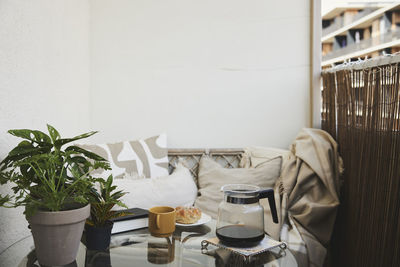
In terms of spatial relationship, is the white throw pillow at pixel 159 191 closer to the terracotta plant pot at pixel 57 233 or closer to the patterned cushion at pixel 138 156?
the patterned cushion at pixel 138 156

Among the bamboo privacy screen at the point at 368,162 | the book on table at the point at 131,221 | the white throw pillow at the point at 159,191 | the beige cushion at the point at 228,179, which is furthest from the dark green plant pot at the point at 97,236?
the bamboo privacy screen at the point at 368,162

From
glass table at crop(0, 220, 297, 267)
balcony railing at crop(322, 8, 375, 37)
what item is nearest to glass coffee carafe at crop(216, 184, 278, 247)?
glass table at crop(0, 220, 297, 267)

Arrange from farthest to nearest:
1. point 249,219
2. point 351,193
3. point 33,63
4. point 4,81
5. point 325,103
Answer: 1. point 325,103
2. point 351,193
3. point 33,63
4. point 4,81
5. point 249,219

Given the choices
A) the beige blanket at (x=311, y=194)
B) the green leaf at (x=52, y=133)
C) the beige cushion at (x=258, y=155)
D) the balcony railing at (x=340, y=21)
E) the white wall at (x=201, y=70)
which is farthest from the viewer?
the balcony railing at (x=340, y=21)

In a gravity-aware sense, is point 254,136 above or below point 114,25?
below

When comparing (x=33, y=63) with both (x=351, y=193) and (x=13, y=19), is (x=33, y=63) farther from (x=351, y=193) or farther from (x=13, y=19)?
(x=351, y=193)

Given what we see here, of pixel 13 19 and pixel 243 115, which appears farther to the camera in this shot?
pixel 243 115

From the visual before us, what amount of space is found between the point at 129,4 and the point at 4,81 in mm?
1155

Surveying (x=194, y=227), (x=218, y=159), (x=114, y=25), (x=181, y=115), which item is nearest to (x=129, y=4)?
(x=114, y=25)

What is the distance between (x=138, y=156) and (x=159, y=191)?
13.4 inches

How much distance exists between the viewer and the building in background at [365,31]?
11.0 feet

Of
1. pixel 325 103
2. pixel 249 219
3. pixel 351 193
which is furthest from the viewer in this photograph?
pixel 325 103

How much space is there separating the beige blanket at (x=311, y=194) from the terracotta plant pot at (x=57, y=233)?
96 cm

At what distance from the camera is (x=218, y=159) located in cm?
229
